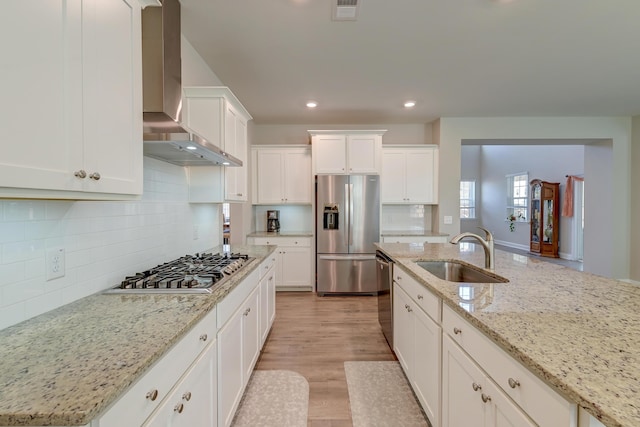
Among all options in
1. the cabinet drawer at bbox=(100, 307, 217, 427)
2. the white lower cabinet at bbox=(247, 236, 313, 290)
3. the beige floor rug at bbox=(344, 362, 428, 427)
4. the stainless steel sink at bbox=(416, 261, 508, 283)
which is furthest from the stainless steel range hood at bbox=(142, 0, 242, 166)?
the white lower cabinet at bbox=(247, 236, 313, 290)

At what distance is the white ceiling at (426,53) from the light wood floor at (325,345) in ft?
9.02

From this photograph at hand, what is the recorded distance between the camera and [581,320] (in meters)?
1.05

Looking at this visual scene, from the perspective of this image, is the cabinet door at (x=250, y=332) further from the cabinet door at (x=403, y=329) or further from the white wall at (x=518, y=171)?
the white wall at (x=518, y=171)

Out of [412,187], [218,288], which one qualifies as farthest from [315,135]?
[218,288]

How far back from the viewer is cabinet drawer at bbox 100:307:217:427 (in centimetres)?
75

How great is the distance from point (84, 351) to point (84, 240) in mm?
743

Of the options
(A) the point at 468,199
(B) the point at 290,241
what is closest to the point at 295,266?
(B) the point at 290,241

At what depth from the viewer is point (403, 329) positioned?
7.14 feet

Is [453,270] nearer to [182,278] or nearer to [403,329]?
[403,329]

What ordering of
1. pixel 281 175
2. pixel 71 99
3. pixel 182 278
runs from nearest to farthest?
pixel 71 99 < pixel 182 278 < pixel 281 175

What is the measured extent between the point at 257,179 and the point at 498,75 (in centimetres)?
345

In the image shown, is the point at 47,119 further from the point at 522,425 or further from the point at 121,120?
the point at 522,425

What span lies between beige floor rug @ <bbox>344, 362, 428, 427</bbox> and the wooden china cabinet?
7.57 m

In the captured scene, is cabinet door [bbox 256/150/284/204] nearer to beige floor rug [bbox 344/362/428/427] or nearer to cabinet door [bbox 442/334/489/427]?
beige floor rug [bbox 344/362/428/427]
